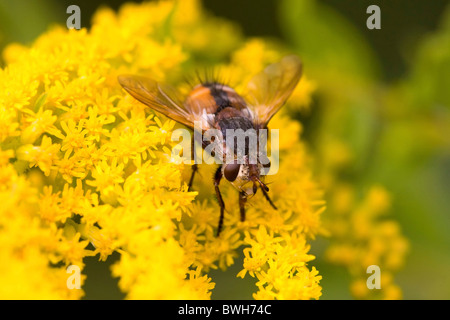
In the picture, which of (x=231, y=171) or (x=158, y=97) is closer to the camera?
(x=231, y=171)

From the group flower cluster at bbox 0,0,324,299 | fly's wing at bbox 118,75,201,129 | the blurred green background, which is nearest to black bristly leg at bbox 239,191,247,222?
flower cluster at bbox 0,0,324,299

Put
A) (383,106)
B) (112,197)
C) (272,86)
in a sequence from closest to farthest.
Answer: (112,197)
(272,86)
(383,106)

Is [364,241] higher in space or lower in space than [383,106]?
lower

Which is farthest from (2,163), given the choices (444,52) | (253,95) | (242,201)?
(444,52)

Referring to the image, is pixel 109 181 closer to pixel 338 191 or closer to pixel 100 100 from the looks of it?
pixel 100 100

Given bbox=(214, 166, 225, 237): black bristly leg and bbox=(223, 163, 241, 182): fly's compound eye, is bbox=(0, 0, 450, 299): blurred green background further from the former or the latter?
bbox=(223, 163, 241, 182): fly's compound eye

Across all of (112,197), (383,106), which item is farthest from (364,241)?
(112,197)

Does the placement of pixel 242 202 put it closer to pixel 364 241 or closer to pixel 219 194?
pixel 219 194

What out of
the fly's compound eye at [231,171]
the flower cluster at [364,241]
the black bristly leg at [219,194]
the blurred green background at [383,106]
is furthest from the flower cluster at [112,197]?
the blurred green background at [383,106]
